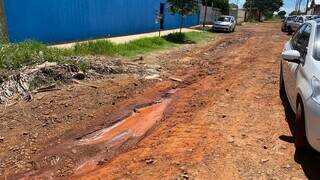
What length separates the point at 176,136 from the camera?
6418 millimetres

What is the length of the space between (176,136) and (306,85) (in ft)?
6.49

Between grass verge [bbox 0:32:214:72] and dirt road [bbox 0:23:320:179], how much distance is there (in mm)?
1658

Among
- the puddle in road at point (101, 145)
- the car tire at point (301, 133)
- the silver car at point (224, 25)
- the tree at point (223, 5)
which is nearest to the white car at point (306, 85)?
the car tire at point (301, 133)

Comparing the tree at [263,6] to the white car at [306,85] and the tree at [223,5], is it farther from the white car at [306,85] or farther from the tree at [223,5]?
the white car at [306,85]

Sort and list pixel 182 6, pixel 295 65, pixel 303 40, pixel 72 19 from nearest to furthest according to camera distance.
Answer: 1. pixel 295 65
2. pixel 303 40
3. pixel 72 19
4. pixel 182 6

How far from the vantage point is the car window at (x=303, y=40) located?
6520 millimetres

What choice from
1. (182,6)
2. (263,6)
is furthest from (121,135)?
(263,6)

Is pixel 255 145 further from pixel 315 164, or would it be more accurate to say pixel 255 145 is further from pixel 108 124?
pixel 108 124

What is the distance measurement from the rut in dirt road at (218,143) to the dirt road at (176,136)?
0.04 ft

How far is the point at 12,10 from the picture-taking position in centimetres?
1584

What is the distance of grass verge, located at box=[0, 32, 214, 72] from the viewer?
10062 mm

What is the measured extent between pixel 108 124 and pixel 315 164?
138 inches

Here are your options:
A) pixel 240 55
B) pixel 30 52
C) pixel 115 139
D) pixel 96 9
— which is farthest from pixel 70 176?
pixel 96 9

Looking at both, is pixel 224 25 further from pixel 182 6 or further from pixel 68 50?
pixel 68 50
